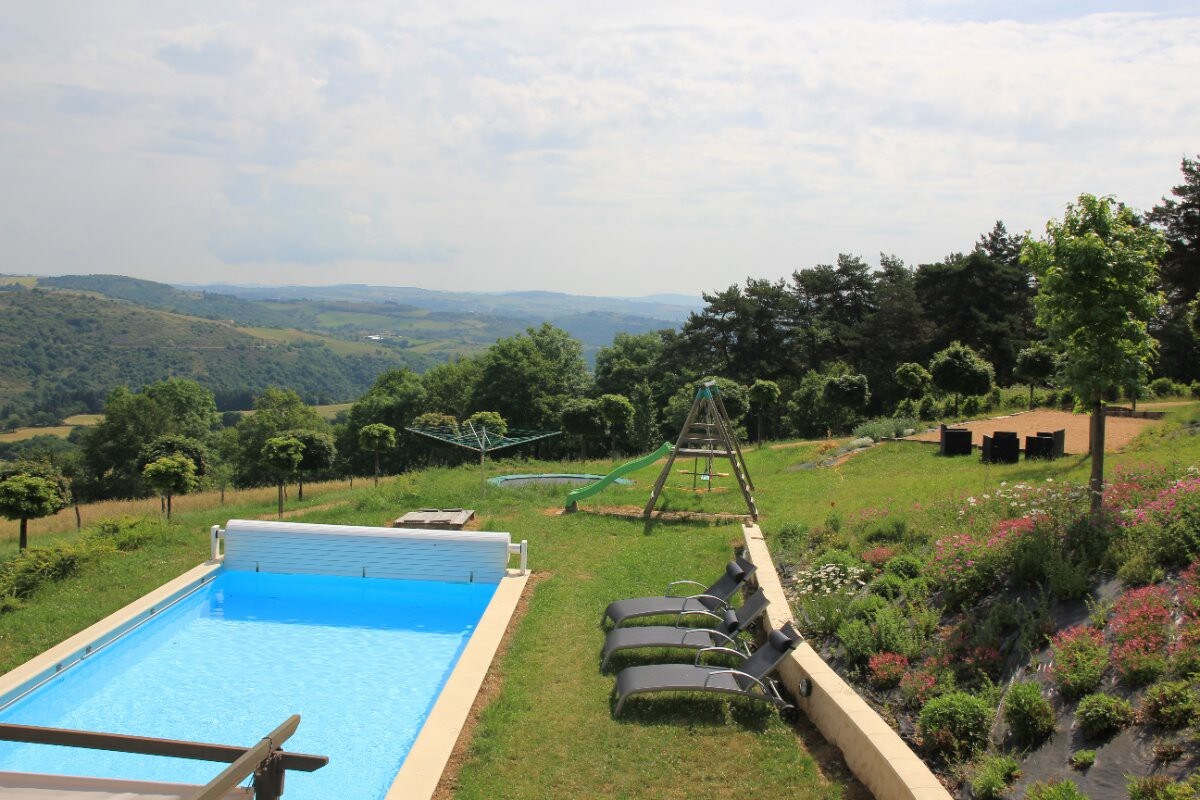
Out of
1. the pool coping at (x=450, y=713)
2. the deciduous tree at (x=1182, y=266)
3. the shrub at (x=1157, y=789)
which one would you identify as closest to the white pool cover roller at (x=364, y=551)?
the pool coping at (x=450, y=713)

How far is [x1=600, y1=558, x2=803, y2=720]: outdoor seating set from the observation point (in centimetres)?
647

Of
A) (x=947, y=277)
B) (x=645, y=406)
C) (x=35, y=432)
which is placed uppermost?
(x=947, y=277)

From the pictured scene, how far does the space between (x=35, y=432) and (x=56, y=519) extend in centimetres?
6245

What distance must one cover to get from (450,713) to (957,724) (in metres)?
3.98

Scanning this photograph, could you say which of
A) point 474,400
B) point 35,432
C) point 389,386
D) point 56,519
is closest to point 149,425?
point 389,386

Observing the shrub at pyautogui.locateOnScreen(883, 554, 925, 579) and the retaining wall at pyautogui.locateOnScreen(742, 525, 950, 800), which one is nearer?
the retaining wall at pyautogui.locateOnScreen(742, 525, 950, 800)

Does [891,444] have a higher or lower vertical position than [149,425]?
higher

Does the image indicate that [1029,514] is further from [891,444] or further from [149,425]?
[149,425]

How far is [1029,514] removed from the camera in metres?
7.59

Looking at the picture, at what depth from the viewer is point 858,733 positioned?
533 centimetres

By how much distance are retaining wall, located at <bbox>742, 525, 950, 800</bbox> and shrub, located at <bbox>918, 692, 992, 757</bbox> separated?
24 cm

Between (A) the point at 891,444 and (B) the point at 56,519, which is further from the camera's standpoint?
(B) the point at 56,519

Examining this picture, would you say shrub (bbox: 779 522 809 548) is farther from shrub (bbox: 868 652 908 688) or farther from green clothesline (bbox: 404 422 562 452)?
green clothesline (bbox: 404 422 562 452)

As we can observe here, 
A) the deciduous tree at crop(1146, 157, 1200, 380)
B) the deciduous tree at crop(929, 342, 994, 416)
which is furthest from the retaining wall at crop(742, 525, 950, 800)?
the deciduous tree at crop(1146, 157, 1200, 380)
